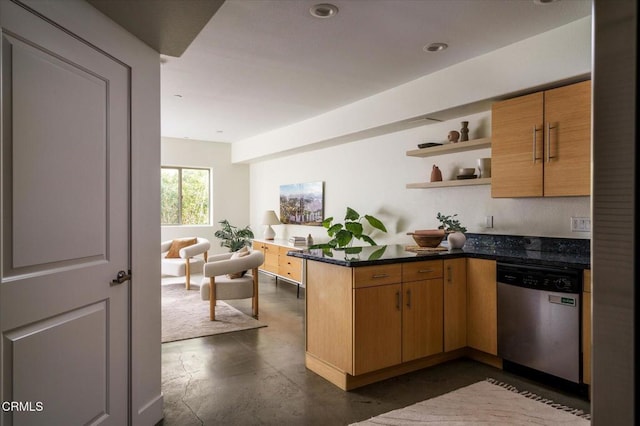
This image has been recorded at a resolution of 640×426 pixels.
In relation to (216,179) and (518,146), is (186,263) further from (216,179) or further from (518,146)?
(518,146)

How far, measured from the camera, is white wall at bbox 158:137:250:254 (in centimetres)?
777

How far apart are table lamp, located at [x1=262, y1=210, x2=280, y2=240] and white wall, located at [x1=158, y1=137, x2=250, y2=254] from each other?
1.46 meters

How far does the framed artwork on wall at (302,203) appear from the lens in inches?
255

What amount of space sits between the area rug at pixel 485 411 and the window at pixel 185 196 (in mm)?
6473

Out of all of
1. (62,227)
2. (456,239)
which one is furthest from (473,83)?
(62,227)

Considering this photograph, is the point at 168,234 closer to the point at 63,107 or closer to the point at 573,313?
the point at 63,107

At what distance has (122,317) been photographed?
2162 mm

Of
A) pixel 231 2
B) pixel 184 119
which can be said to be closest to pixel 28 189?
pixel 231 2

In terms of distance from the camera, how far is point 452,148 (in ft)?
13.2

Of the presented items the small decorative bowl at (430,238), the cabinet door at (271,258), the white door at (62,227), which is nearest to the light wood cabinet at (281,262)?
the cabinet door at (271,258)

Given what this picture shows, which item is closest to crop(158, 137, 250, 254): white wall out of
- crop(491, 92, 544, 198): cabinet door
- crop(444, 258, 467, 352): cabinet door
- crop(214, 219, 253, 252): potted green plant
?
crop(214, 219, 253, 252): potted green plant

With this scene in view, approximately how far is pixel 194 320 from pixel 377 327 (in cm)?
255

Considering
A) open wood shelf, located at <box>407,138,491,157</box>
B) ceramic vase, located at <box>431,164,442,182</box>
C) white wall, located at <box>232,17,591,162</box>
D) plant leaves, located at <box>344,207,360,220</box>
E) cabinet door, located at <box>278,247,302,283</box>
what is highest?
white wall, located at <box>232,17,591,162</box>

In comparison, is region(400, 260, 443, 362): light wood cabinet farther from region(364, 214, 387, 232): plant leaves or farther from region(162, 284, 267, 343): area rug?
region(162, 284, 267, 343): area rug
